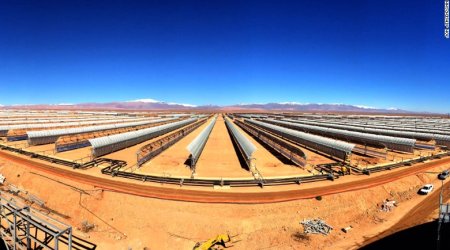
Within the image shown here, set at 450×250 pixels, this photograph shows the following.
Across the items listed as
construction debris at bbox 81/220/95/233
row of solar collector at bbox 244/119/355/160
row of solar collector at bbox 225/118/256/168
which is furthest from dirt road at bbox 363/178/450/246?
construction debris at bbox 81/220/95/233

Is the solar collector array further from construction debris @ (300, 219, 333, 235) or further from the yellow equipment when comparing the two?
construction debris @ (300, 219, 333, 235)

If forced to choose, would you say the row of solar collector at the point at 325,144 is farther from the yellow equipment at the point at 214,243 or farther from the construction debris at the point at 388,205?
the yellow equipment at the point at 214,243

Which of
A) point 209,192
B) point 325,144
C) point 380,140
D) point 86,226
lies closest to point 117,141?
point 86,226

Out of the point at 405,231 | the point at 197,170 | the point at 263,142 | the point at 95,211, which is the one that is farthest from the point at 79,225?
the point at 263,142

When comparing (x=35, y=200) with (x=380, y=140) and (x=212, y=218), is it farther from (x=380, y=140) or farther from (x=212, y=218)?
(x=380, y=140)

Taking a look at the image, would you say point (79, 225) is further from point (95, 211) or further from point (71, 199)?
point (71, 199)

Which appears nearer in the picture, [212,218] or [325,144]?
[212,218]
